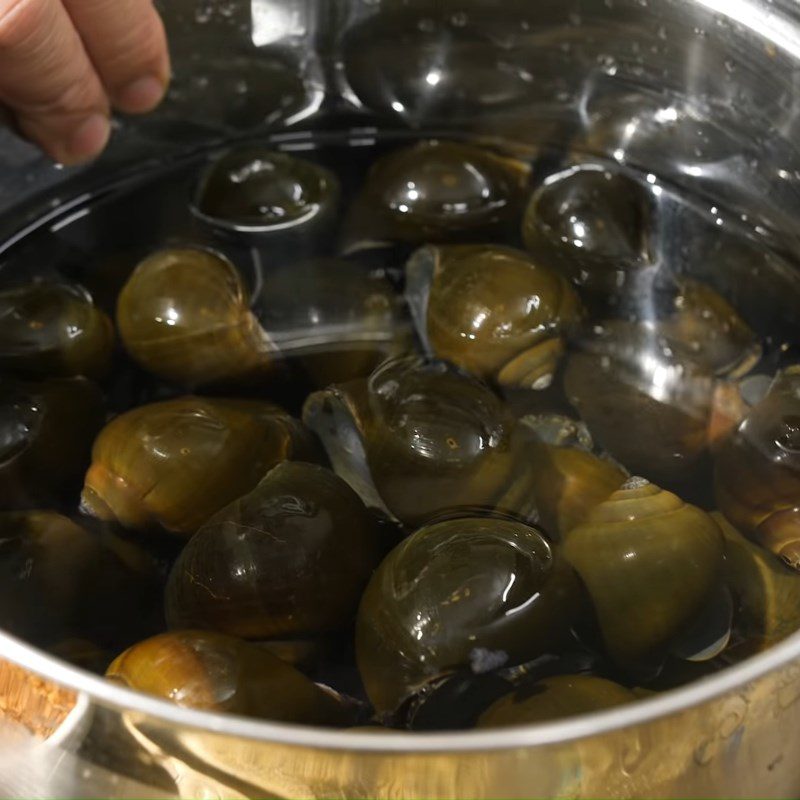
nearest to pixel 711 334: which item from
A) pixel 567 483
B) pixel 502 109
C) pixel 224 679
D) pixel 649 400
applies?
pixel 649 400

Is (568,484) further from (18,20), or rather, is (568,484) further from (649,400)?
(18,20)

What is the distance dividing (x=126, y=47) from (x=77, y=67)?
0.04 metres

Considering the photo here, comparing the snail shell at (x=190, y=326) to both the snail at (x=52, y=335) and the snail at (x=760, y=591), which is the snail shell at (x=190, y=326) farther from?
the snail at (x=760, y=591)

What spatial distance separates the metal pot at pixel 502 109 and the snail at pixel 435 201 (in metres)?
0.09

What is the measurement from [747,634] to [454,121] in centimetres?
49

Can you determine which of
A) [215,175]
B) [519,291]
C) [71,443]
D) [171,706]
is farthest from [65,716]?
[215,175]

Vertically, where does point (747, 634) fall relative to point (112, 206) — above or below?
above

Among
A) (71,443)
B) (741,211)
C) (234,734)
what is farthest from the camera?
(741,211)

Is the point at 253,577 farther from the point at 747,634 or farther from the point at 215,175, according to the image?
the point at 215,175

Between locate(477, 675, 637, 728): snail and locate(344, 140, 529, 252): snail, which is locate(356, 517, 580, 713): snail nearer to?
locate(477, 675, 637, 728): snail

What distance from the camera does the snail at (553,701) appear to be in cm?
44

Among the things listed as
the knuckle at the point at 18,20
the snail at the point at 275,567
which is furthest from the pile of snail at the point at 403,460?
the knuckle at the point at 18,20

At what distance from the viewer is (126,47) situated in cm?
72

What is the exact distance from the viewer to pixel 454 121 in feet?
2.83
